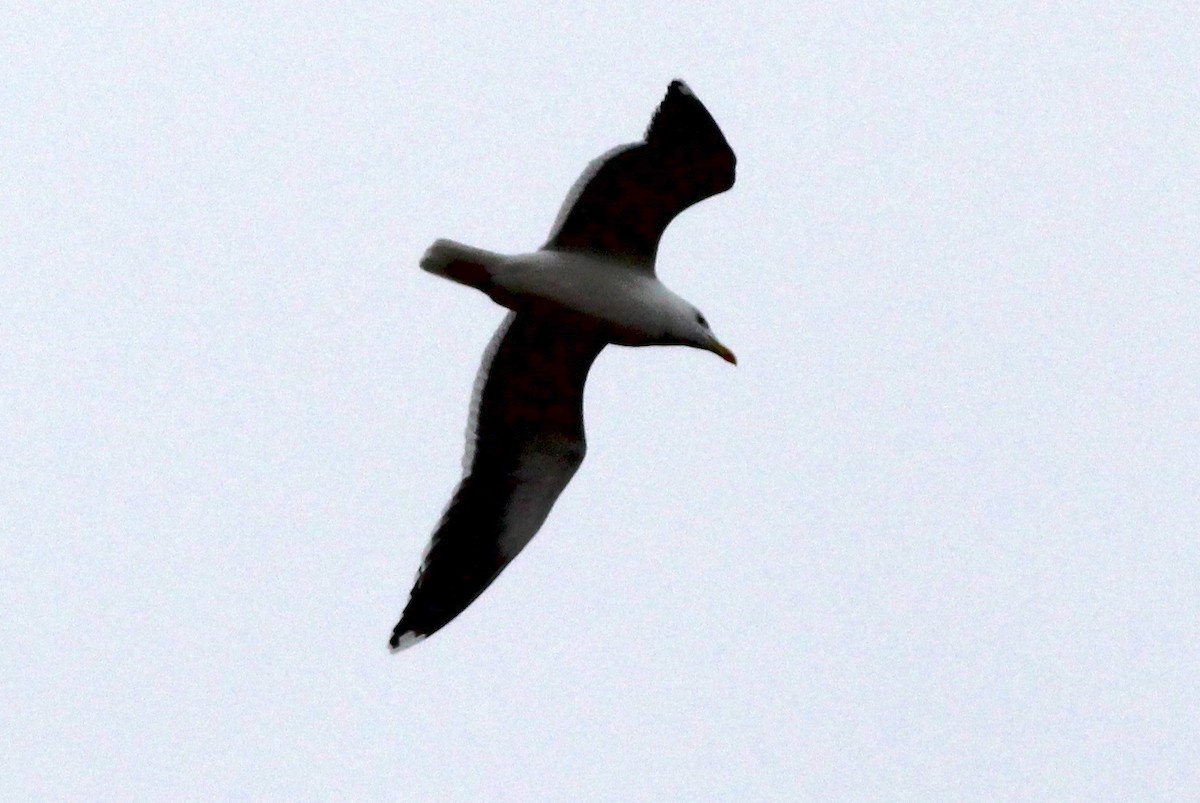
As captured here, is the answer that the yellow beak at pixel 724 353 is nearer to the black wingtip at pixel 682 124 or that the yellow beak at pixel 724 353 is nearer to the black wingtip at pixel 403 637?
the black wingtip at pixel 682 124

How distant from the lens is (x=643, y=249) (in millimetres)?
11680

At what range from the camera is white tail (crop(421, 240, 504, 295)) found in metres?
11.2

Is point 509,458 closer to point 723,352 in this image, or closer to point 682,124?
point 723,352

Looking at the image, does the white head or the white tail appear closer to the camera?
the white tail

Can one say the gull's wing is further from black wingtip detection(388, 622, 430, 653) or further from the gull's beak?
the gull's beak

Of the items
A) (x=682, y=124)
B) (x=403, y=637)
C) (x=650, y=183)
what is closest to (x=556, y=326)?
(x=650, y=183)

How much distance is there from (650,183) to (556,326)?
3.22 feet

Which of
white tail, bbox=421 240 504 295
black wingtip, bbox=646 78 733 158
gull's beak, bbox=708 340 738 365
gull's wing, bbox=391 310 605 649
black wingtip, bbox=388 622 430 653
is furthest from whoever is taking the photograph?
gull's beak, bbox=708 340 738 365

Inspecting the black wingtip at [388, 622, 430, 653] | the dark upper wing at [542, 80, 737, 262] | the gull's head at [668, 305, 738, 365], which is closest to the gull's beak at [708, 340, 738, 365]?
the gull's head at [668, 305, 738, 365]

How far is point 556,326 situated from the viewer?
11672mm

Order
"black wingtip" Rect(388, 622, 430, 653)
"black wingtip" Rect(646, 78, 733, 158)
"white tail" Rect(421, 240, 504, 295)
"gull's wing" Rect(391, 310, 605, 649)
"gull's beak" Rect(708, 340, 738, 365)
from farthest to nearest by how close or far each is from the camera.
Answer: "gull's beak" Rect(708, 340, 738, 365), "gull's wing" Rect(391, 310, 605, 649), "black wingtip" Rect(388, 622, 430, 653), "white tail" Rect(421, 240, 504, 295), "black wingtip" Rect(646, 78, 733, 158)

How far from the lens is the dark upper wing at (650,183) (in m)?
11.1

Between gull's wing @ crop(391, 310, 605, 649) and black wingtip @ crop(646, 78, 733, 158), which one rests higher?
black wingtip @ crop(646, 78, 733, 158)

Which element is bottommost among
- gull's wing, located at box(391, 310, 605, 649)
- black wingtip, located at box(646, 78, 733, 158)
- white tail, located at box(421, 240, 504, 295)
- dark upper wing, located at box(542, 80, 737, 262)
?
gull's wing, located at box(391, 310, 605, 649)
